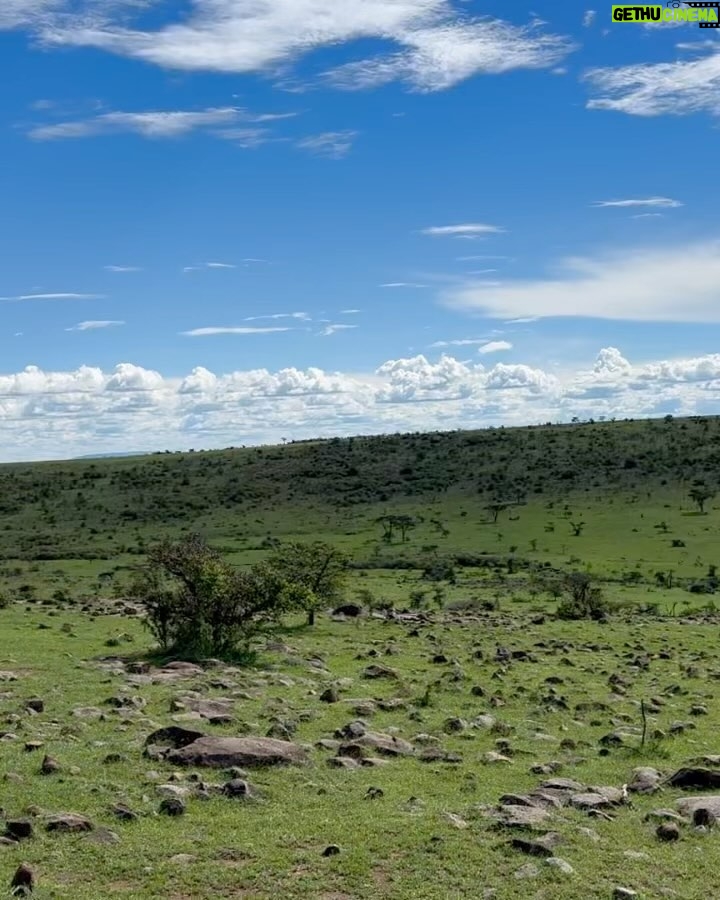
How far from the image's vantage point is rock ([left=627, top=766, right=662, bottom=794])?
12.6 metres

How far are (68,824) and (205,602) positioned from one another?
14328 millimetres

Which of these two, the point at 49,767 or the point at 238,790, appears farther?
the point at 49,767

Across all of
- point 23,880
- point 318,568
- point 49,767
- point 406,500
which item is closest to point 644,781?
point 49,767

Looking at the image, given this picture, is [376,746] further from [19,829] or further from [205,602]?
[205,602]

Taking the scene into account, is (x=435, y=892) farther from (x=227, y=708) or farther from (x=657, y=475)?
(x=657, y=475)

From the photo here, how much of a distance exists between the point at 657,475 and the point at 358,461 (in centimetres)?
3427

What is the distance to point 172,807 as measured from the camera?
10.9 metres

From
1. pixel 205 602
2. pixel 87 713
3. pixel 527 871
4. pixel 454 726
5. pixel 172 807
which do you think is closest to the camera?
pixel 527 871

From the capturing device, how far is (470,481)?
100 meters

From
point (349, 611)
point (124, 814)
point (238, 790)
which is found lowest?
point (349, 611)

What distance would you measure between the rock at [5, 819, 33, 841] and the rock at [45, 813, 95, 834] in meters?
0.22

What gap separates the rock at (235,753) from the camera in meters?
12.9

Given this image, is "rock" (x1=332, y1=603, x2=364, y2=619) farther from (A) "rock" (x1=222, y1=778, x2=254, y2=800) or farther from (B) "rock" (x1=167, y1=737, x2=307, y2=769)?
(A) "rock" (x1=222, y1=778, x2=254, y2=800)

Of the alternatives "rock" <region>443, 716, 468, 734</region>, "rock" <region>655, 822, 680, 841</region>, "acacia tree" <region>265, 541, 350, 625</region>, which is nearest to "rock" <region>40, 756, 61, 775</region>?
"rock" <region>443, 716, 468, 734</region>
